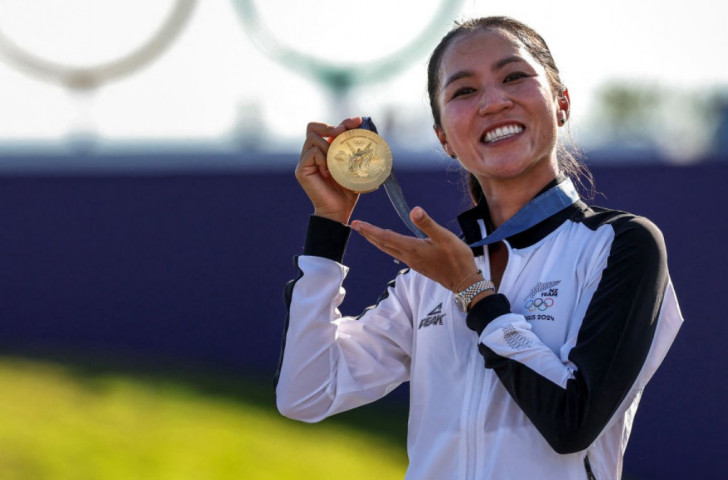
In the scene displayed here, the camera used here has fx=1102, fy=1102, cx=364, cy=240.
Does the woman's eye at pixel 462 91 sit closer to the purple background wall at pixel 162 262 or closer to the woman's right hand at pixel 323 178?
the woman's right hand at pixel 323 178

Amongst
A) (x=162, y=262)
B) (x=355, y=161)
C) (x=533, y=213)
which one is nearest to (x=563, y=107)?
(x=533, y=213)

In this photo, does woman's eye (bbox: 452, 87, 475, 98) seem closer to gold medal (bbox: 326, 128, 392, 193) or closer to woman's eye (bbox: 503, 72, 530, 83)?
woman's eye (bbox: 503, 72, 530, 83)

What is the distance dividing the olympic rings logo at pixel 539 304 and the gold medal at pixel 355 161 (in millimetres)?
492

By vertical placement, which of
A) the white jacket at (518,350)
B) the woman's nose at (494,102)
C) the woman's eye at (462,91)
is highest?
the woman's eye at (462,91)

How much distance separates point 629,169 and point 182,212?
9.99ft

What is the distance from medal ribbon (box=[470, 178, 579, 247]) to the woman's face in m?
0.08

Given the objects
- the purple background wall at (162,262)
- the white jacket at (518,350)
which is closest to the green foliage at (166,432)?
the purple background wall at (162,262)

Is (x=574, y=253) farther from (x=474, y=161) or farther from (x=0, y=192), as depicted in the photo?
(x=0, y=192)

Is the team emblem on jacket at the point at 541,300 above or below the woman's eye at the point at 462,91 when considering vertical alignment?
below

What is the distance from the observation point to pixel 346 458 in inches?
248

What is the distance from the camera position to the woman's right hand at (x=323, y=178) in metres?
2.50

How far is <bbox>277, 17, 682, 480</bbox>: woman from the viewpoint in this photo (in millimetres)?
2035

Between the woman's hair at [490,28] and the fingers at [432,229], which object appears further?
the woman's hair at [490,28]

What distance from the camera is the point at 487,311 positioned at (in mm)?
2109
